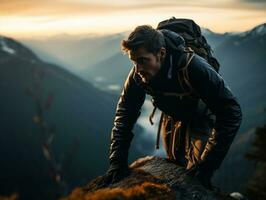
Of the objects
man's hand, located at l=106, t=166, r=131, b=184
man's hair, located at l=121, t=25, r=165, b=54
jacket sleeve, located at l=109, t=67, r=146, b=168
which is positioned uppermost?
man's hair, located at l=121, t=25, r=165, b=54

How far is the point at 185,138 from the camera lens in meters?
6.96

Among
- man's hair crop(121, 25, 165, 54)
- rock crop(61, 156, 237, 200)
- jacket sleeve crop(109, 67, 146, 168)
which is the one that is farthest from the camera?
jacket sleeve crop(109, 67, 146, 168)

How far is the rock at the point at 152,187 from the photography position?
173 inches

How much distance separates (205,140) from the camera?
655 cm

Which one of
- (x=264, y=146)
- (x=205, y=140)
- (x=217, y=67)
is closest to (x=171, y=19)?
(x=217, y=67)

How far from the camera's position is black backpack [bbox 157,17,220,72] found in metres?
6.63

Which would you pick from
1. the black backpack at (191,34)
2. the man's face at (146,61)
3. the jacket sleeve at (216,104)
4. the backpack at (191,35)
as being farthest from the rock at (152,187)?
the black backpack at (191,34)

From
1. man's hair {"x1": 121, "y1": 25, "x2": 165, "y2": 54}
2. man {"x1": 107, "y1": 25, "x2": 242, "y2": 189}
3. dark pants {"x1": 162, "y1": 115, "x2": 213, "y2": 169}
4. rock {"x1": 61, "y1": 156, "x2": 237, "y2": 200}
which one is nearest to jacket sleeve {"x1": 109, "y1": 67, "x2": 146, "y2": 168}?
man {"x1": 107, "y1": 25, "x2": 242, "y2": 189}

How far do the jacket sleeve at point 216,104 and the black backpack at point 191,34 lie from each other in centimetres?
116

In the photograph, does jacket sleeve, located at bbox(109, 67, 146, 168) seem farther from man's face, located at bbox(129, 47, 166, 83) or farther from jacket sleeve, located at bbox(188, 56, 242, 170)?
jacket sleeve, located at bbox(188, 56, 242, 170)

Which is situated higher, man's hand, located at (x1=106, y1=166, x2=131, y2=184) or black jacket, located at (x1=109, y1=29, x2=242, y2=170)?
black jacket, located at (x1=109, y1=29, x2=242, y2=170)

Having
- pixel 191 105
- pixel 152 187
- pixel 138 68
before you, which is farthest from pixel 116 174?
pixel 138 68

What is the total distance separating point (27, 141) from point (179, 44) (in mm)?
196902

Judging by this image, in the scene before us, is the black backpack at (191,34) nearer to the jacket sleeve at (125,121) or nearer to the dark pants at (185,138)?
the dark pants at (185,138)
